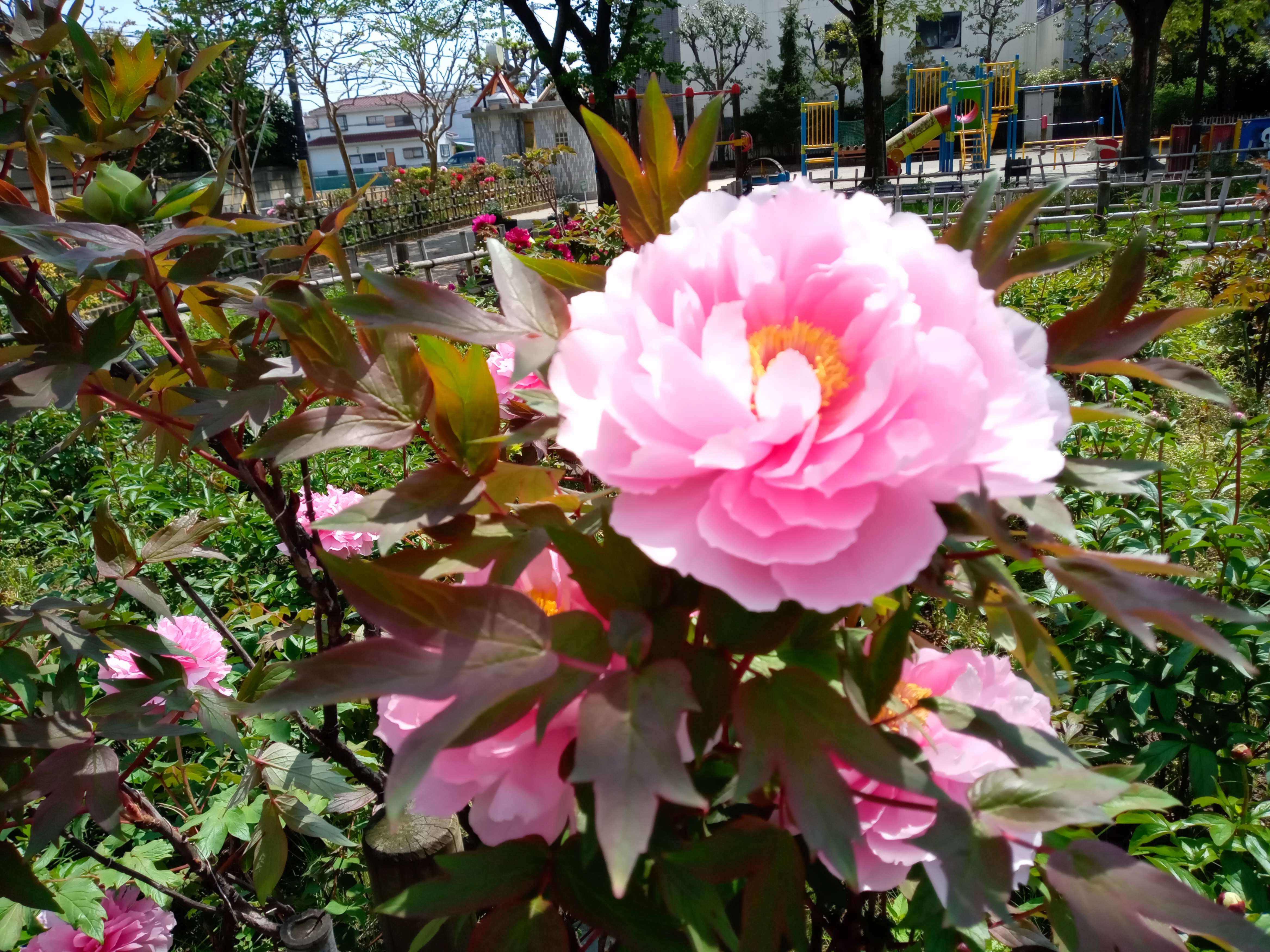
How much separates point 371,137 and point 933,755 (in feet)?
218

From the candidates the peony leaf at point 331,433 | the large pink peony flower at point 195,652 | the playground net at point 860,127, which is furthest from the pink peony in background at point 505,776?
the playground net at point 860,127

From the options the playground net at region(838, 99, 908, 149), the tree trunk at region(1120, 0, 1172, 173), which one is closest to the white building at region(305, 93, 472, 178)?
the playground net at region(838, 99, 908, 149)

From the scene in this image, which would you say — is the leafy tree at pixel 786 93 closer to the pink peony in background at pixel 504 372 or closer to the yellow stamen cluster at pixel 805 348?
the pink peony in background at pixel 504 372

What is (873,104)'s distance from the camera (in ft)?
55.5

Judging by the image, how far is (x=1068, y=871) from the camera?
0.50 meters

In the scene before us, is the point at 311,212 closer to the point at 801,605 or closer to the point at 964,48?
the point at 801,605

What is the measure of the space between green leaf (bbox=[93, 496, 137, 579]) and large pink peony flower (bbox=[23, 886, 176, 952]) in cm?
63

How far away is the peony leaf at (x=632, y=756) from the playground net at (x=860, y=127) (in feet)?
102

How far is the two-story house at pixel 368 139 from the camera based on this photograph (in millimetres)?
56281

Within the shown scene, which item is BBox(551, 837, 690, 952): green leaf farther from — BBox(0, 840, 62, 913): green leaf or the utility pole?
the utility pole

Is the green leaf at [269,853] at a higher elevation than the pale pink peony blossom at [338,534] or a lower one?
lower

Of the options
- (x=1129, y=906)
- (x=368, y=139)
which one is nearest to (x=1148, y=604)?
(x=1129, y=906)

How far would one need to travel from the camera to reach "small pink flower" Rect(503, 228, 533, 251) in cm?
609

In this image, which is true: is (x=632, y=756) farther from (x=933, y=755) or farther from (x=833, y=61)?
(x=833, y=61)
